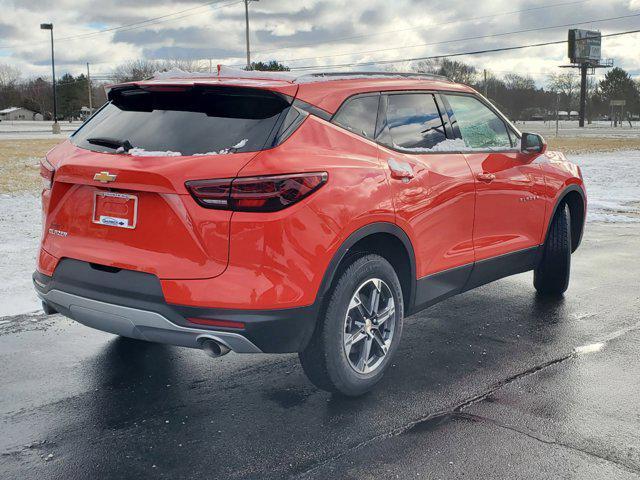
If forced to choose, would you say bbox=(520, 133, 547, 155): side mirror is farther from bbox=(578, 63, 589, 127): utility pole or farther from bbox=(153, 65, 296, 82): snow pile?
bbox=(578, 63, 589, 127): utility pole

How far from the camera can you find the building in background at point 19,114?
126000mm

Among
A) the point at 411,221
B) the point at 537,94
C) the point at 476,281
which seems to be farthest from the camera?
the point at 537,94

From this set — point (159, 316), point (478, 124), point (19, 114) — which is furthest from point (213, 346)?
point (19, 114)

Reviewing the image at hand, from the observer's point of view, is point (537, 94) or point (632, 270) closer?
point (632, 270)

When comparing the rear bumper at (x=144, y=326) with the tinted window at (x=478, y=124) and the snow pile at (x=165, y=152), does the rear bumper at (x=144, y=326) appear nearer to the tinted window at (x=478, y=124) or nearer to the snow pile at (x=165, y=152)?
the snow pile at (x=165, y=152)

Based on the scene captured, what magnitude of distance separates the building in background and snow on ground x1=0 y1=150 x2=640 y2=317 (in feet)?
400

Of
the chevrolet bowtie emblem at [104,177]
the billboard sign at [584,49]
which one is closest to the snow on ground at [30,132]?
the chevrolet bowtie emblem at [104,177]

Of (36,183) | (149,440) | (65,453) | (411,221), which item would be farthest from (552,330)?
(36,183)

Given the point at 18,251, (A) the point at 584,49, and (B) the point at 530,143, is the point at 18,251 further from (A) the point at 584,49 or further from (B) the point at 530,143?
(A) the point at 584,49

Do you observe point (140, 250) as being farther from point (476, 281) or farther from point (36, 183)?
point (36, 183)

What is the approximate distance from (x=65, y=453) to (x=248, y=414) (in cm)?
93

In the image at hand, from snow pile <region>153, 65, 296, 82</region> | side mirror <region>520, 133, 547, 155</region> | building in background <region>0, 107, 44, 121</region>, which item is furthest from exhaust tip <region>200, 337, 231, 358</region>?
building in background <region>0, 107, 44, 121</region>

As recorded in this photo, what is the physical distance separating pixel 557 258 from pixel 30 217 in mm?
7587

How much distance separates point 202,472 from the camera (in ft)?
10.6
